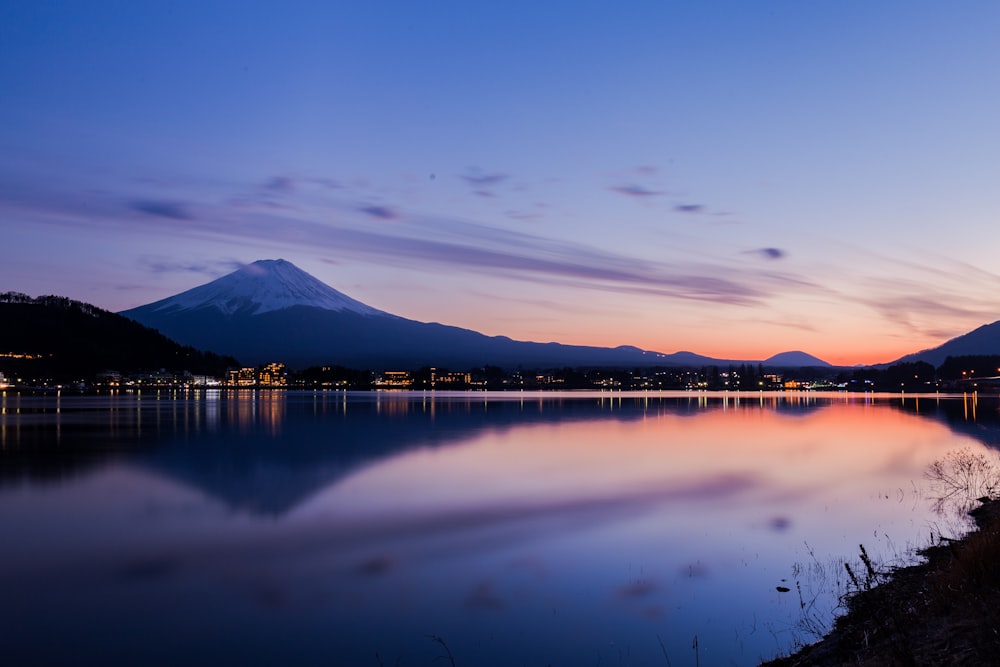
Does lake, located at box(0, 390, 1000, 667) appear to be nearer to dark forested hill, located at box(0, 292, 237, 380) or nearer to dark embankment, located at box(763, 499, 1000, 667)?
dark embankment, located at box(763, 499, 1000, 667)

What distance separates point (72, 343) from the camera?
149500 millimetres

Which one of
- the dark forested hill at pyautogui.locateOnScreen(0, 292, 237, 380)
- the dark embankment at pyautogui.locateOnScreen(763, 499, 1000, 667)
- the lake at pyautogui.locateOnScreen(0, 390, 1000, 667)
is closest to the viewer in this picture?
the dark embankment at pyautogui.locateOnScreen(763, 499, 1000, 667)

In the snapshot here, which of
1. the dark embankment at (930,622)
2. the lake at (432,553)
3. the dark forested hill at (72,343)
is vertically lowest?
the lake at (432,553)

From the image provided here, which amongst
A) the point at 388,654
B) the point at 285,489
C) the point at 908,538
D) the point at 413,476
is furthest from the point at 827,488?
the point at 388,654

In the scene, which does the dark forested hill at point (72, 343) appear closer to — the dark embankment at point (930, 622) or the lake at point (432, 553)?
the lake at point (432, 553)

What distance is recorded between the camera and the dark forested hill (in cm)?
14511

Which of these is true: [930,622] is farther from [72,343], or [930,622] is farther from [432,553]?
[72,343]

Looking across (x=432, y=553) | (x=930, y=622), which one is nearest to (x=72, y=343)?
(x=432, y=553)

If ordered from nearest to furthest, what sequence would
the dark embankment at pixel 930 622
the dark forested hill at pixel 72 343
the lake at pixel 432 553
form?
the dark embankment at pixel 930 622
the lake at pixel 432 553
the dark forested hill at pixel 72 343

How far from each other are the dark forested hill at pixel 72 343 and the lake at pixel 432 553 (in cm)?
13732

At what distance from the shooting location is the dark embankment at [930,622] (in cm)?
583

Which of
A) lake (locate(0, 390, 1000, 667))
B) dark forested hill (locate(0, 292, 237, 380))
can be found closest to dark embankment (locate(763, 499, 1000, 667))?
lake (locate(0, 390, 1000, 667))

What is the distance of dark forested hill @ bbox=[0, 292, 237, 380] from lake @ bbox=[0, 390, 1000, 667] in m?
137

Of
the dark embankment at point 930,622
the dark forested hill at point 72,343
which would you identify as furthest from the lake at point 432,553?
the dark forested hill at point 72,343
